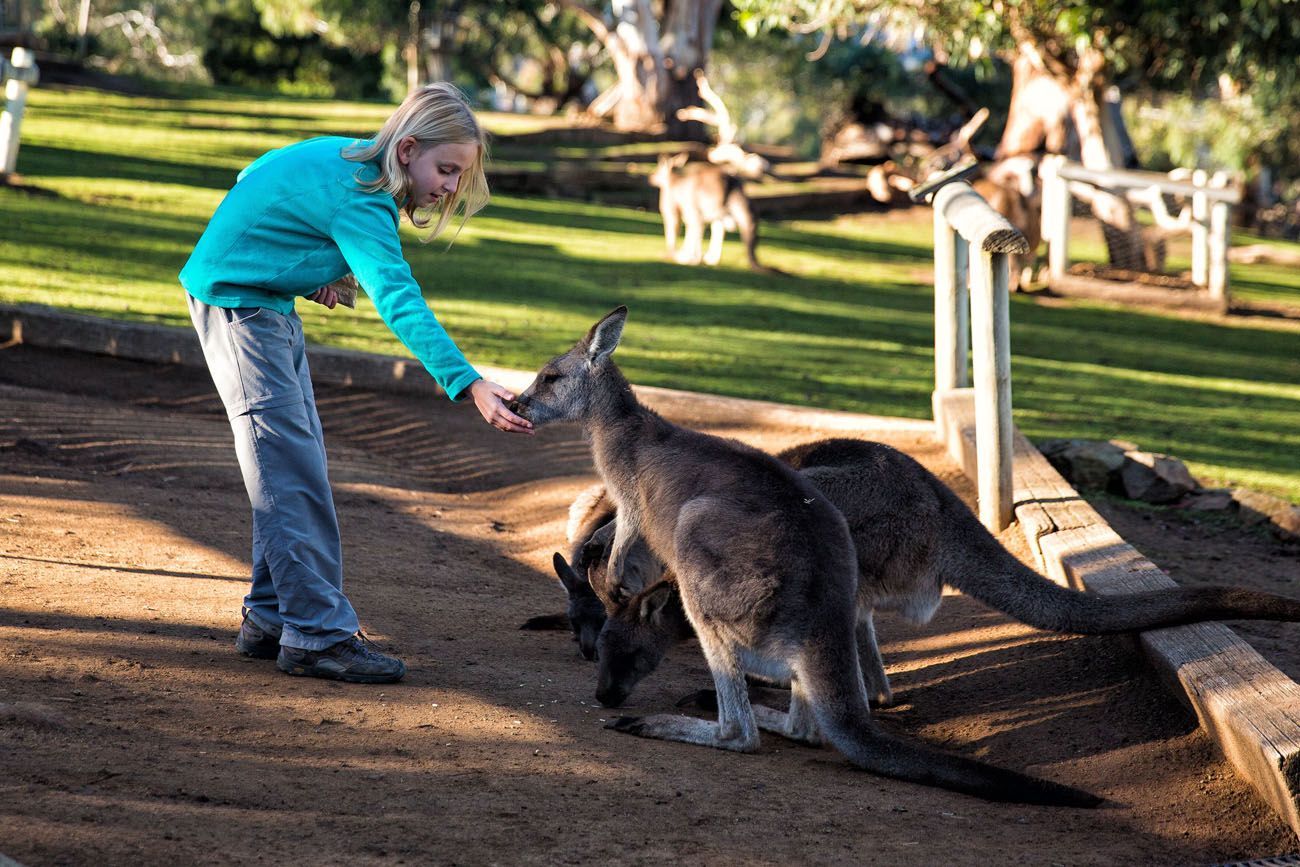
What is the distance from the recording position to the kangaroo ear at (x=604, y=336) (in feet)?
15.5

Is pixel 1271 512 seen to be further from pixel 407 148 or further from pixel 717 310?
pixel 717 310

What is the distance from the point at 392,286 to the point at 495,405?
0.44 m

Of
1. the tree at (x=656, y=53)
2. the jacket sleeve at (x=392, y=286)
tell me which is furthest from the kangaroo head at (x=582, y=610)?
the tree at (x=656, y=53)

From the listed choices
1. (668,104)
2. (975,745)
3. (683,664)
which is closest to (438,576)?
(683,664)

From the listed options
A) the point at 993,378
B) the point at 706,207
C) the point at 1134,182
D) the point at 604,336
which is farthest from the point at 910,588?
the point at 1134,182

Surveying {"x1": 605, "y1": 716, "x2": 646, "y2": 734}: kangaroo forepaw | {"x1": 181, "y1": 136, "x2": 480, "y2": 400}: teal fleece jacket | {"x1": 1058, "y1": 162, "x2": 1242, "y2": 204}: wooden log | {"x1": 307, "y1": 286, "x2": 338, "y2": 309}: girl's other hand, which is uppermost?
{"x1": 1058, "y1": 162, "x2": 1242, "y2": 204}: wooden log

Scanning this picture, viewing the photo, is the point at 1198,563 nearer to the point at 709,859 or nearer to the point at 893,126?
the point at 709,859

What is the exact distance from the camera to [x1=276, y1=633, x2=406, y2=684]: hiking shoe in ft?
13.9

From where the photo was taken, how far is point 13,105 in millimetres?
14320

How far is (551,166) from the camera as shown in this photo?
22.2 m

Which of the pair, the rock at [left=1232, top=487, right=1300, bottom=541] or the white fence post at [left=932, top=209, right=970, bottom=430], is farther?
the white fence post at [left=932, top=209, right=970, bottom=430]

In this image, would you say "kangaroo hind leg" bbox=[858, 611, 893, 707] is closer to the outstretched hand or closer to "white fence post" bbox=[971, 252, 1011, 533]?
the outstretched hand

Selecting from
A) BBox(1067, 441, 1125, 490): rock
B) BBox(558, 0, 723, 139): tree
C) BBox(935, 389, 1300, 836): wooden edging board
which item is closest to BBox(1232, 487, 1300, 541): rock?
BBox(1067, 441, 1125, 490): rock

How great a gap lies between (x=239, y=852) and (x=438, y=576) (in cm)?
292
